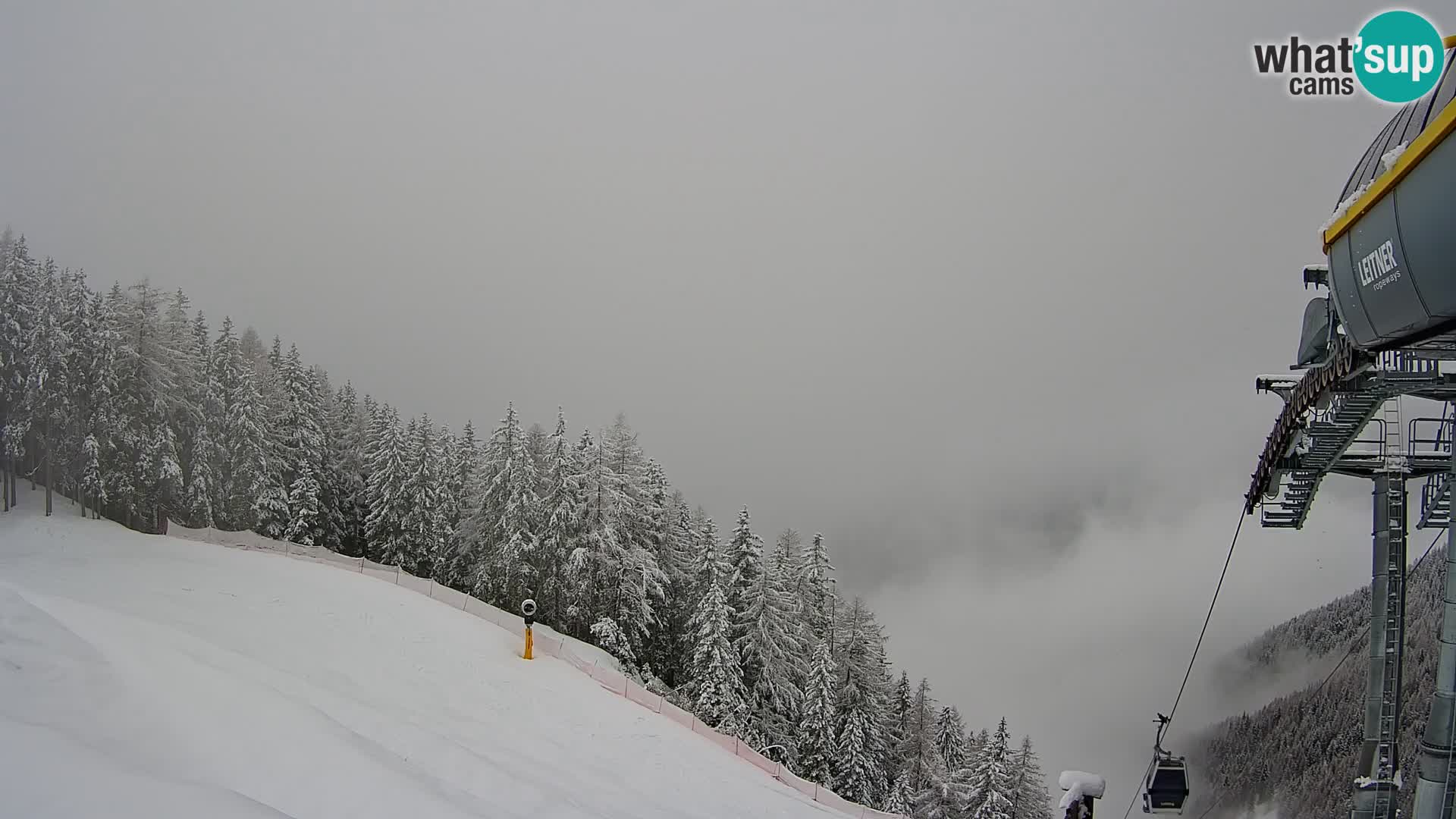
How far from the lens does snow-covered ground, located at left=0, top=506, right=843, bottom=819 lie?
23.3 ft

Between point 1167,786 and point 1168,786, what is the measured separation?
1 centimetres

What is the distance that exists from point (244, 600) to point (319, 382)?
34106mm

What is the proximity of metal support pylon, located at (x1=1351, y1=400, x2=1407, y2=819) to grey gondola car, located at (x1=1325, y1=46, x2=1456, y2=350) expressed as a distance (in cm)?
784

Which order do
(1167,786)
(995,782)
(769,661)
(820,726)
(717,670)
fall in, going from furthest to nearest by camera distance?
(769,661)
(717,670)
(820,726)
(995,782)
(1167,786)

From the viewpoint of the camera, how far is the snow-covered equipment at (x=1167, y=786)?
25.9 feet

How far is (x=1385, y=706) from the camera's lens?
1334cm

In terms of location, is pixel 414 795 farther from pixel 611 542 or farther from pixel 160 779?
pixel 611 542

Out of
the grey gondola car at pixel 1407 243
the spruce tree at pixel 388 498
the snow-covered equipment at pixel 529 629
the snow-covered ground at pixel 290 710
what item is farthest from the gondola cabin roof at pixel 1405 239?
the spruce tree at pixel 388 498

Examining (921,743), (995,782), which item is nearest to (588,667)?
(995,782)

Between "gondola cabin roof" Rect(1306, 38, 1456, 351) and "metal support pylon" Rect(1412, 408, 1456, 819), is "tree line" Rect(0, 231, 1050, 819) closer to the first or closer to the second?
"metal support pylon" Rect(1412, 408, 1456, 819)

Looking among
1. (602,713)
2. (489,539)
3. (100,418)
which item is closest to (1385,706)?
(602,713)

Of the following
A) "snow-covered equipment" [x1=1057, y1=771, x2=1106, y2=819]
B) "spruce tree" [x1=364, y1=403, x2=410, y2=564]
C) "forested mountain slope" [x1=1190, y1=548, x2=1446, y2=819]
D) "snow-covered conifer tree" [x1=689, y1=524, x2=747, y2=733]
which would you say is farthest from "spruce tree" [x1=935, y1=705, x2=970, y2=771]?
"snow-covered equipment" [x1=1057, y1=771, x2=1106, y2=819]

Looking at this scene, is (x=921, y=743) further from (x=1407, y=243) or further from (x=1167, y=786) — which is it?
(x=1407, y=243)

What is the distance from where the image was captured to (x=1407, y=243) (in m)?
5.94
